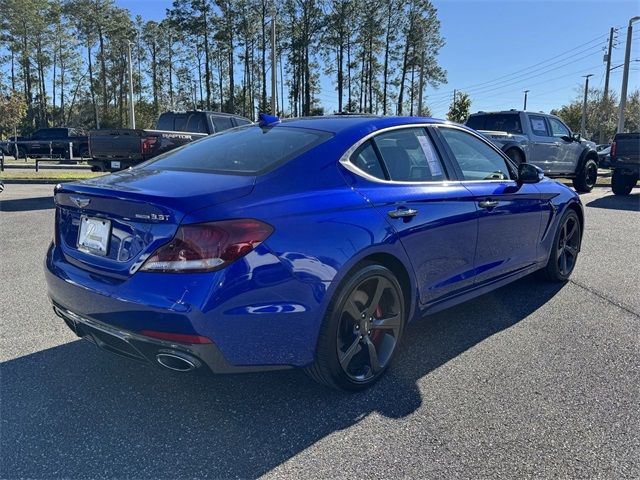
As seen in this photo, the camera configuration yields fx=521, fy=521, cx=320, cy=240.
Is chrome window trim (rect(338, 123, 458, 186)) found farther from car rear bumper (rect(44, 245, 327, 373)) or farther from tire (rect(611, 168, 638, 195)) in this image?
tire (rect(611, 168, 638, 195))

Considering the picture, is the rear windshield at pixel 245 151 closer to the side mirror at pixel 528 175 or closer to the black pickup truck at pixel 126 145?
the side mirror at pixel 528 175

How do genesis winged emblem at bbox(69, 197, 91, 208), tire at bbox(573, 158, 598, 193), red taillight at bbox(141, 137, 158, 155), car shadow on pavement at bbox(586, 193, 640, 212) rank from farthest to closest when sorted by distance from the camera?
tire at bbox(573, 158, 598, 193)
car shadow on pavement at bbox(586, 193, 640, 212)
red taillight at bbox(141, 137, 158, 155)
genesis winged emblem at bbox(69, 197, 91, 208)

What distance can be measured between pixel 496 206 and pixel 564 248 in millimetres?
1729

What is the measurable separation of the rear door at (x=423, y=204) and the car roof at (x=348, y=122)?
0.24 feet

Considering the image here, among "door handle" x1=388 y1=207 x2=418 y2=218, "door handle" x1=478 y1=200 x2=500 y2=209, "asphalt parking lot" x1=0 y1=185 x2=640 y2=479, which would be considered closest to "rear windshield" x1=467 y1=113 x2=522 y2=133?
"asphalt parking lot" x1=0 y1=185 x2=640 y2=479

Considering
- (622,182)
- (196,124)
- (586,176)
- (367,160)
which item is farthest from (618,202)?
(367,160)

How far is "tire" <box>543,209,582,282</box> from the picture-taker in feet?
16.6

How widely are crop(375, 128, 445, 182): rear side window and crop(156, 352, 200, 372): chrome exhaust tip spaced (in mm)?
1640

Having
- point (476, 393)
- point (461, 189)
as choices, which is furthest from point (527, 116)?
point (476, 393)

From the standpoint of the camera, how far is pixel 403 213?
3.15 metres

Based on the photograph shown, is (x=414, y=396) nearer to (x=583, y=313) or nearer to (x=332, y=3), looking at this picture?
(x=583, y=313)

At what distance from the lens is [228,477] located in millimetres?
2279

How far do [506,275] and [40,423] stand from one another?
135 inches

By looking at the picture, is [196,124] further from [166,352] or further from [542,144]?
[166,352]
